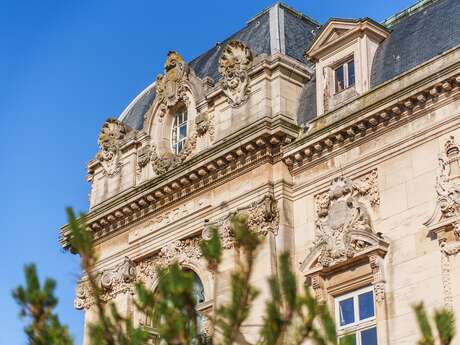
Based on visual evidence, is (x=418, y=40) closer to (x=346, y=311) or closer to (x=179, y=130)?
(x=346, y=311)

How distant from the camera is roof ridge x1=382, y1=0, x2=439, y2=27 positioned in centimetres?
2634

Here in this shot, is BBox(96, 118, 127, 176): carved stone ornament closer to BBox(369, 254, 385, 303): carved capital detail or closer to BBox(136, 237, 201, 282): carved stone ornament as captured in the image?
BBox(136, 237, 201, 282): carved stone ornament

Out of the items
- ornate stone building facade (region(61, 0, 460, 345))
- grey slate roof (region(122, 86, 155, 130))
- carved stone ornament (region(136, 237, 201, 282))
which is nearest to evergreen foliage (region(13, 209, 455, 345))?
ornate stone building facade (region(61, 0, 460, 345))

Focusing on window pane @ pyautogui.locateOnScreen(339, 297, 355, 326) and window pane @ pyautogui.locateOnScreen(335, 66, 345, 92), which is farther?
window pane @ pyautogui.locateOnScreen(335, 66, 345, 92)

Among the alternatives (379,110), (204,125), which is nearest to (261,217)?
(204,125)

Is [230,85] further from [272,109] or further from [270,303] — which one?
[270,303]

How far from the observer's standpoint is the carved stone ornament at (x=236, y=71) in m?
27.0

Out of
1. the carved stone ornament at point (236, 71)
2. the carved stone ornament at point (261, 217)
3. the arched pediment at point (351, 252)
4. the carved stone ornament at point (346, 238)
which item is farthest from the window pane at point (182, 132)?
the arched pediment at point (351, 252)

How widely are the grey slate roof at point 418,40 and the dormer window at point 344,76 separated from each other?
61 centimetres

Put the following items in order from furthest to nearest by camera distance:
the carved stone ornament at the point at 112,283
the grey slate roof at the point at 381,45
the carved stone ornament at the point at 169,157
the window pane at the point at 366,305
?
the carved stone ornament at the point at 112,283 → the carved stone ornament at the point at 169,157 → the grey slate roof at the point at 381,45 → the window pane at the point at 366,305

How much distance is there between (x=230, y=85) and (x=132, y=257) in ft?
16.6

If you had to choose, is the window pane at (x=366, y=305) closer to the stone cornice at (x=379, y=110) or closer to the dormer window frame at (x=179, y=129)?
the stone cornice at (x=379, y=110)

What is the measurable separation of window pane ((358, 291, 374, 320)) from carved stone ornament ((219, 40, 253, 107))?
607cm

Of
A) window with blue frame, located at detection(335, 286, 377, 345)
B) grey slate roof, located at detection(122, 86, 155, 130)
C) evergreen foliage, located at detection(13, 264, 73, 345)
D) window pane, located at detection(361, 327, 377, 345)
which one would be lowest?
evergreen foliage, located at detection(13, 264, 73, 345)
